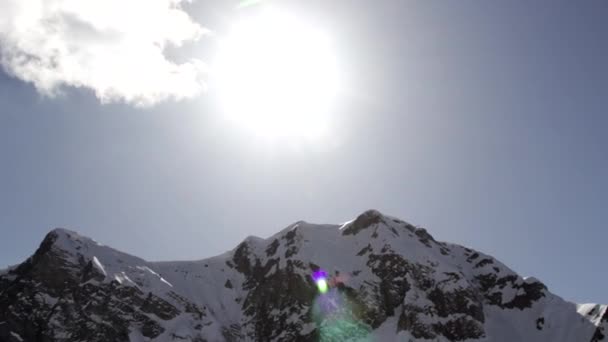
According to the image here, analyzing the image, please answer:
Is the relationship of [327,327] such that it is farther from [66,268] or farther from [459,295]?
[66,268]

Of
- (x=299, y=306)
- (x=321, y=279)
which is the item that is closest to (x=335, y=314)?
(x=299, y=306)

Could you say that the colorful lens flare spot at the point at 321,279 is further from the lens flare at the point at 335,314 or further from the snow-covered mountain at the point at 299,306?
the snow-covered mountain at the point at 299,306

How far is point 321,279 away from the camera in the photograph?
19212 centimetres

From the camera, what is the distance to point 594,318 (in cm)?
16950

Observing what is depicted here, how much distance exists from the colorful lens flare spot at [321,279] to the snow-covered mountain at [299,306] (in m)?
0.39

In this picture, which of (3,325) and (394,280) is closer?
(3,325)

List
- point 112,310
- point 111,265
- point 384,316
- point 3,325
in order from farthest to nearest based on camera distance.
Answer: point 111,265 → point 384,316 → point 112,310 → point 3,325

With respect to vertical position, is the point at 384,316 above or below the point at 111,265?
below

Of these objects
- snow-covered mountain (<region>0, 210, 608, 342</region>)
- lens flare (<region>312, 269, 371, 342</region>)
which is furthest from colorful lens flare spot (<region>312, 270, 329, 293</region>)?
snow-covered mountain (<region>0, 210, 608, 342</region>)

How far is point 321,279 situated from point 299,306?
41.2 ft

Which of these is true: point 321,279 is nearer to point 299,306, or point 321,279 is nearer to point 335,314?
point 299,306

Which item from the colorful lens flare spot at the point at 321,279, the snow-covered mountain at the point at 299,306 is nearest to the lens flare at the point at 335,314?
the colorful lens flare spot at the point at 321,279

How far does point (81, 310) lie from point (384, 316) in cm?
9965

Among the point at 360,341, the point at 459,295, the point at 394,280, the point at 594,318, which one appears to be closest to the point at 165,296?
the point at 360,341
